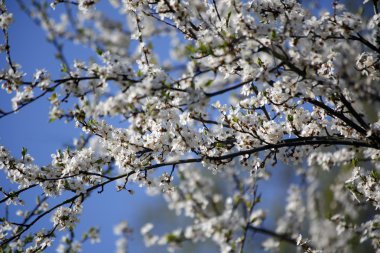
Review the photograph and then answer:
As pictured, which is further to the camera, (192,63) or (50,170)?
(50,170)

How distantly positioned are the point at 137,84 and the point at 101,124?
128 centimetres

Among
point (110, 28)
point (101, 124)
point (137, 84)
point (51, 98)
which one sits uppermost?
point (110, 28)

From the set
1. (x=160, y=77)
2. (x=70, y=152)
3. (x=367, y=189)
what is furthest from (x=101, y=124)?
(x=367, y=189)

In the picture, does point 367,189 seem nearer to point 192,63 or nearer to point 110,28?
point 192,63

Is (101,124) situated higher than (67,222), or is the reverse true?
(101,124)

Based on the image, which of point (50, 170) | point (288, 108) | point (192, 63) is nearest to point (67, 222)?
point (50, 170)

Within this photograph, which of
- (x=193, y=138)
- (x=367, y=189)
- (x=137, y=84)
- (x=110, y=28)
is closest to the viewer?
(x=137, y=84)

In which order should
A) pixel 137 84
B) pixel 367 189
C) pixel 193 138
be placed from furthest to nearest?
pixel 367 189 → pixel 193 138 → pixel 137 84

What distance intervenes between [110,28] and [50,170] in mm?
6329

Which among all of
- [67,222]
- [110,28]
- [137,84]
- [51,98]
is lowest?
[67,222]

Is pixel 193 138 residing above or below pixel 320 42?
below

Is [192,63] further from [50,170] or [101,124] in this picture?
[50,170]

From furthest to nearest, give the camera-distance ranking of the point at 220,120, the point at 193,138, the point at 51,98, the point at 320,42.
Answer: the point at 220,120
the point at 193,138
the point at 320,42
the point at 51,98

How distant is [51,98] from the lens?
127 inches
